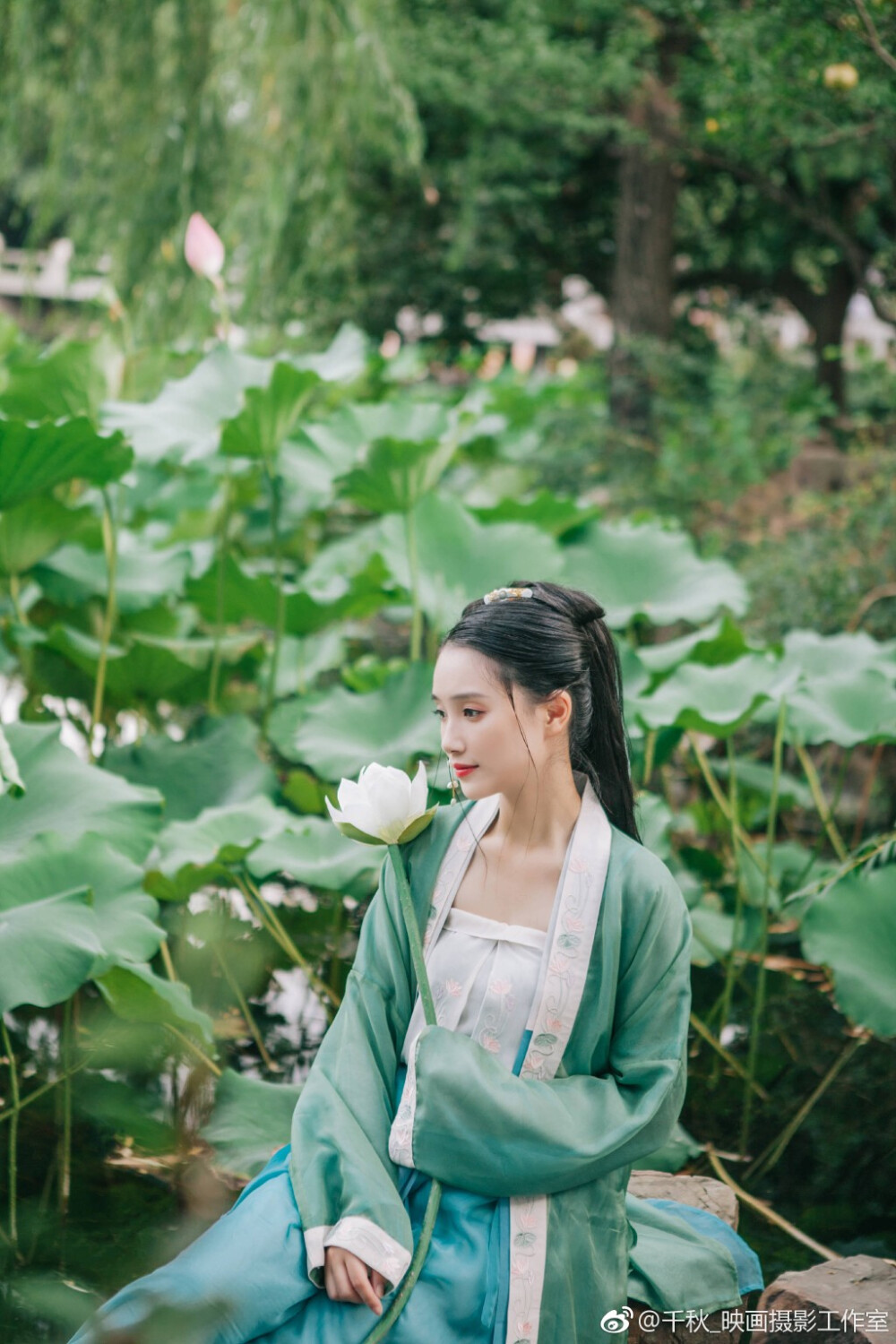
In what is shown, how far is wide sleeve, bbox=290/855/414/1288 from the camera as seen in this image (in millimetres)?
1228

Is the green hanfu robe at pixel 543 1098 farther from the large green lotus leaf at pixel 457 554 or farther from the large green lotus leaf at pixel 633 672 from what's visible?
the large green lotus leaf at pixel 457 554

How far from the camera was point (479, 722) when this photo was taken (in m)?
1.32

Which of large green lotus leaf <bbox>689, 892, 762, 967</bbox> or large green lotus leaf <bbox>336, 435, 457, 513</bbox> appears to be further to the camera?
large green lotus leaf <bbox>336, 435, 457, 513</bbox>

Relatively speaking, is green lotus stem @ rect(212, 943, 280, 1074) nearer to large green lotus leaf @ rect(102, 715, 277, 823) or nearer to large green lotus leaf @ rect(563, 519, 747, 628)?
large green lotus leaf @ rect(102, 715, 277, 823)

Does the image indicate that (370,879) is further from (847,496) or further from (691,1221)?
(847,496)

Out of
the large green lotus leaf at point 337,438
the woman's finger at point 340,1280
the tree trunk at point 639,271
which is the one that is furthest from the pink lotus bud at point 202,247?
the tree trunk at point 639,271

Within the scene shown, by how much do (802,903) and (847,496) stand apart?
231 centimetres

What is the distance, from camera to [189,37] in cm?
443

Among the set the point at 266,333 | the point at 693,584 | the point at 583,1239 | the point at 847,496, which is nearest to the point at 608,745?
the point at 583,1239

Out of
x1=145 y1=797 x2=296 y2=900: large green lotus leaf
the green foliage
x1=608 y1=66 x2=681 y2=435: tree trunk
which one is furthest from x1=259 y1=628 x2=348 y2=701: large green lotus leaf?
x1=608 y1=66 x2=681 y2=435: tree trunk

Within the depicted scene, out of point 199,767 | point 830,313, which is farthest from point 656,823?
point 830,313

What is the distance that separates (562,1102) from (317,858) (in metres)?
1.00

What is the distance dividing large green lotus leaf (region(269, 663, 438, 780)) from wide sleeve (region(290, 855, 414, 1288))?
1.08 meters

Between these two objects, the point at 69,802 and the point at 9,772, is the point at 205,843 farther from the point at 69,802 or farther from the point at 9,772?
the point at 9,772
